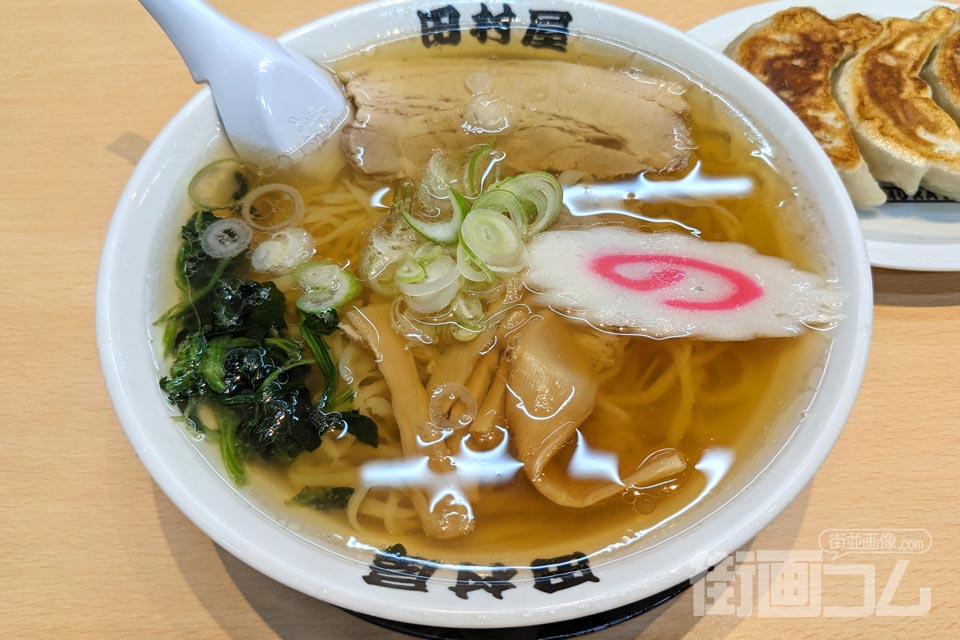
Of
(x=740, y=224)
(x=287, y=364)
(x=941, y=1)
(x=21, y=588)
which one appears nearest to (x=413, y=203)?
(x=287, y=364)

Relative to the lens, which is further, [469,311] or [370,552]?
[469,311]

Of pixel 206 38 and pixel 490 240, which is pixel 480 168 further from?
pixel 206 38

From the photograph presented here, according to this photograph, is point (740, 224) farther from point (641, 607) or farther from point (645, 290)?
point (641, 607)

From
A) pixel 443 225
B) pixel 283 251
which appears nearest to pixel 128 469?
pixel 283 251

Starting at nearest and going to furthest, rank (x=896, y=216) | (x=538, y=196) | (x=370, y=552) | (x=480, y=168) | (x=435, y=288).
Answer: (x=370, y=552) → (x=435, y=288) → (x=538, y=196) → (x=480, y=168) → (x=896, y=216)

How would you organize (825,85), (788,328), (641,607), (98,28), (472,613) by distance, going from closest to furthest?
(472,613) → (641,607) → (788,328) → (825,85) → (98,28)

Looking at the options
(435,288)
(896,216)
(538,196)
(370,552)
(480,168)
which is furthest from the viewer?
(896,216)
